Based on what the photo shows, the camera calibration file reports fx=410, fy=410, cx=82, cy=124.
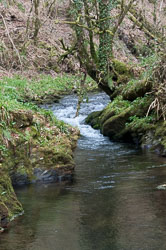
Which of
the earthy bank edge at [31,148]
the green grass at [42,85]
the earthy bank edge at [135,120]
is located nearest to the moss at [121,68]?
Answer: the earthy bank edge at [135,120]

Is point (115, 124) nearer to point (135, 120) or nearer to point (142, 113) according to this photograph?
point (135, 120)

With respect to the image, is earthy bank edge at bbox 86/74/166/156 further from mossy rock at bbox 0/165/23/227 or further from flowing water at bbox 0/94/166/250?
mossy rock at bbox 0/165/23/227

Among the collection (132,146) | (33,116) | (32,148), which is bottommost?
(132,146)

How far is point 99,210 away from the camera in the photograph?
21.6ft

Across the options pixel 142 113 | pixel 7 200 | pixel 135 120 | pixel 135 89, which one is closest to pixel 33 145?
pixel 7 200

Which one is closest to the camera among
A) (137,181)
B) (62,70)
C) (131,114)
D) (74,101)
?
(137,181)

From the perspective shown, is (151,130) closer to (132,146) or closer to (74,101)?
(132,146)

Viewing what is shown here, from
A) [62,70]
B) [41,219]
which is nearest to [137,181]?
[41,219]

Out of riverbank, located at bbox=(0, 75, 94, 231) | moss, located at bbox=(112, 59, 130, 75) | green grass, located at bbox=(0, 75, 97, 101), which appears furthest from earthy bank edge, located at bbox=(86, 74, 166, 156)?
green grass, located at bbox=(0, 75, 97, 101)

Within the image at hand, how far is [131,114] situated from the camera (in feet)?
44.0

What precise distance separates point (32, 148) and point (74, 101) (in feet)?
35.0

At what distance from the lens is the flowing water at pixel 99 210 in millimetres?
5273

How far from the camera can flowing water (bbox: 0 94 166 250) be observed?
5.27 metres

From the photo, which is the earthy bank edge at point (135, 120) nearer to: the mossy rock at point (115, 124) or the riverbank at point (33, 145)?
the mossy rock at point (115, 124)
